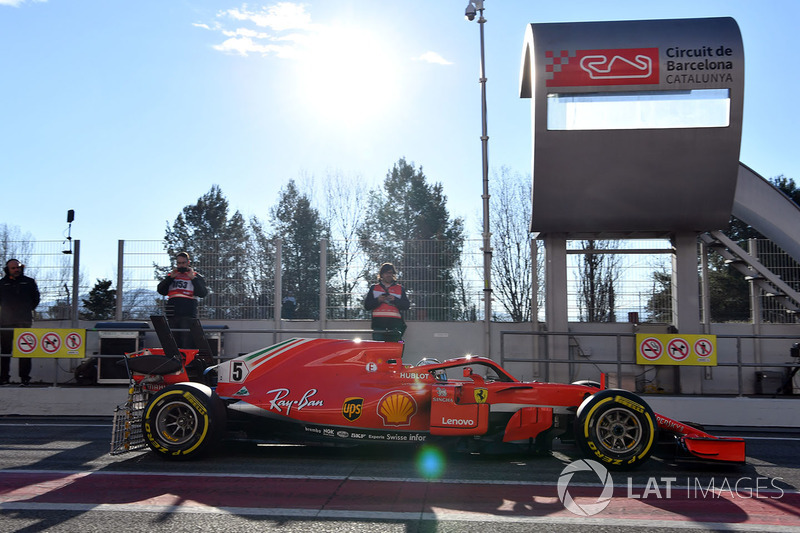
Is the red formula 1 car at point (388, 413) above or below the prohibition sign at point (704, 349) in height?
below

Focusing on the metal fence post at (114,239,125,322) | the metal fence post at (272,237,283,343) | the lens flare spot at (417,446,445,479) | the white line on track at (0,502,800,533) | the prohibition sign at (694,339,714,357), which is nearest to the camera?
the white line on track at (0,502,800,533)

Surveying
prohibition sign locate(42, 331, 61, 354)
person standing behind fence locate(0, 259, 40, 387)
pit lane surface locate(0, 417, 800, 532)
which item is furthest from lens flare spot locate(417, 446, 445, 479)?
person standing behind fence locate(0, 259, 40, 387)

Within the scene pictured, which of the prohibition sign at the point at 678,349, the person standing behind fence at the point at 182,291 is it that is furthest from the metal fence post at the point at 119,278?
the prohibition sign at the point at 678,349

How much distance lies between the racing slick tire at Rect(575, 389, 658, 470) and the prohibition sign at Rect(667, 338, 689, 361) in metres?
4.80

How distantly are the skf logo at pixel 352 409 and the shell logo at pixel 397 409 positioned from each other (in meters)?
0.21

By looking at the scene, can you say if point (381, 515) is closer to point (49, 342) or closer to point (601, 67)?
point (49, 342)

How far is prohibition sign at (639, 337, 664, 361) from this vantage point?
11000 mm

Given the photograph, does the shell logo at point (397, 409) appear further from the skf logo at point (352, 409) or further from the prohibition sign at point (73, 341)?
the prohibition sign at point (73, 341)

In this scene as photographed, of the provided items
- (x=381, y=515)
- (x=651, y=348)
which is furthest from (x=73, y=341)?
(x=651, y=348)

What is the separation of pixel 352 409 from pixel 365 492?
1454 mm

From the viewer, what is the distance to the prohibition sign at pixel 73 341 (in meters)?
11.4

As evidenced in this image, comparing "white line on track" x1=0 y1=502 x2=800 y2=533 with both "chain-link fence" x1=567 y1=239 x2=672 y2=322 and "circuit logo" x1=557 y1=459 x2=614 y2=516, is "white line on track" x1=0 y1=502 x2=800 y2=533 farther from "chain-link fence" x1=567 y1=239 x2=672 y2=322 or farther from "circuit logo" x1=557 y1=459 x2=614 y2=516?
"chain-link fence" x1=567 y1=239 x2=672 y2=322

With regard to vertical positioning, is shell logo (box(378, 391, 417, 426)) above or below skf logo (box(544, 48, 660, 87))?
below

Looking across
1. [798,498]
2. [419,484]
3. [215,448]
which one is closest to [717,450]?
[798,498]
